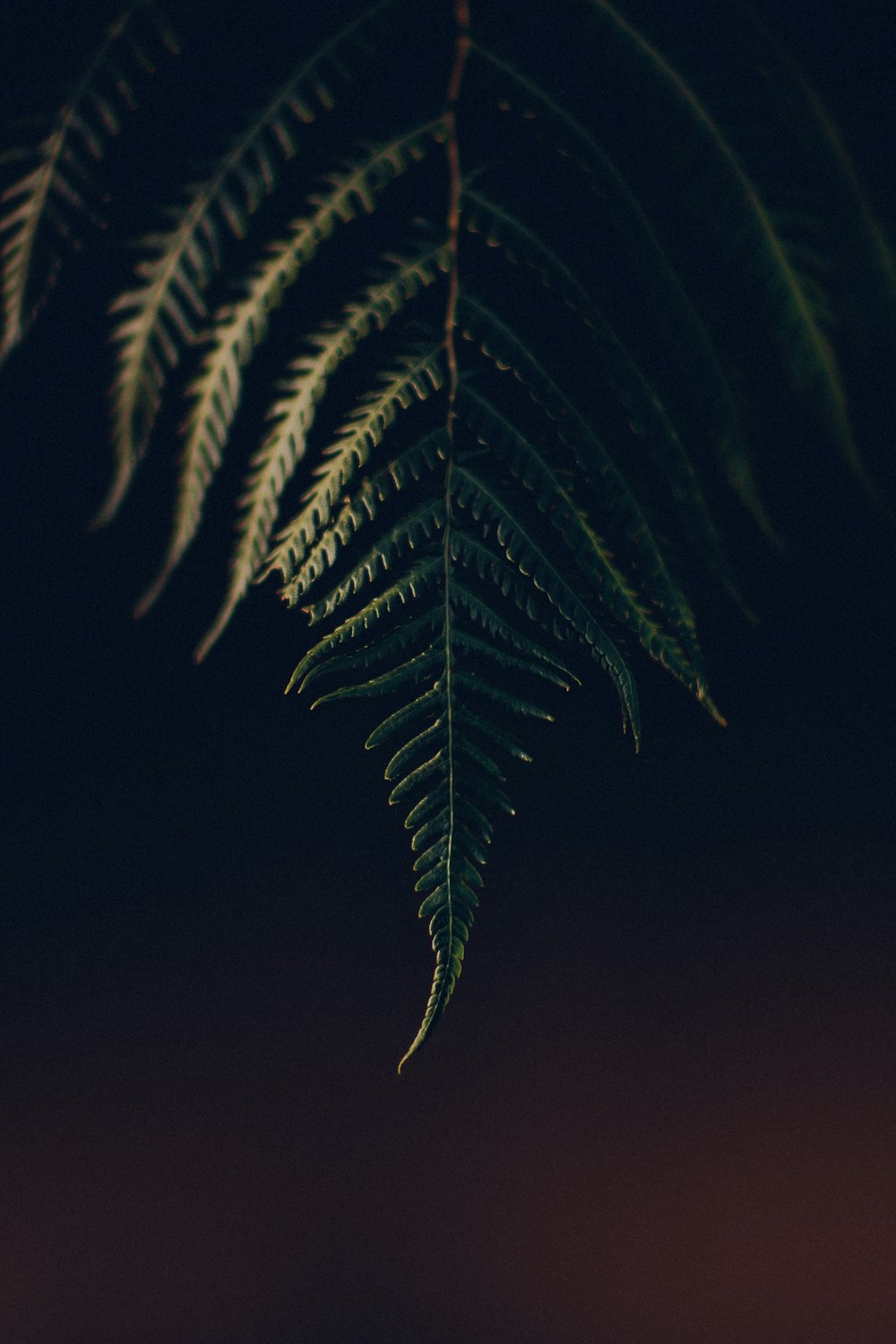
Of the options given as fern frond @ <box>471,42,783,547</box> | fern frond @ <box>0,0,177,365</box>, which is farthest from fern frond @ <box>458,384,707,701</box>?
fern frond @ <box>0,0,177,365</box>

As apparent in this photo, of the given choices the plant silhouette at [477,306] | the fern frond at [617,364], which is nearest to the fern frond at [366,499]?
the plant silhouette at [477,306]

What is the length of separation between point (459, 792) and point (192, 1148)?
0.81 meters

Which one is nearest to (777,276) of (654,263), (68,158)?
(654,263)

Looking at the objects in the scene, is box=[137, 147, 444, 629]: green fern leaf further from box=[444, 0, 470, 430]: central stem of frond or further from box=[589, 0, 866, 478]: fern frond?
box=[589, 0, 866, 478]: fern frond

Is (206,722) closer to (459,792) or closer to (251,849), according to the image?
(251,849)

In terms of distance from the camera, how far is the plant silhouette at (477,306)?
0.40 m

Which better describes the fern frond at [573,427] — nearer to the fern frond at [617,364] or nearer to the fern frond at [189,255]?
the fern frond at [617,364]

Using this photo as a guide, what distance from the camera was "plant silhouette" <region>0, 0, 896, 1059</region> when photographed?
0.40m

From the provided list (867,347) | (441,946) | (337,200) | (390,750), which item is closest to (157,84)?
(337,200)

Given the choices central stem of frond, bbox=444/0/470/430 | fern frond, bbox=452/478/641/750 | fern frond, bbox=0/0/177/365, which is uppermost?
central stem of frond, bbox=444/0/470/430

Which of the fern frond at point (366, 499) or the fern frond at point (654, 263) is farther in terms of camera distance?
the fern frond at point (366, 499)

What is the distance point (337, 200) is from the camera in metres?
0.46

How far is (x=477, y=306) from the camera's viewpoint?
52 cm

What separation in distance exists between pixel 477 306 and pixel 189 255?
19 cm
